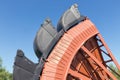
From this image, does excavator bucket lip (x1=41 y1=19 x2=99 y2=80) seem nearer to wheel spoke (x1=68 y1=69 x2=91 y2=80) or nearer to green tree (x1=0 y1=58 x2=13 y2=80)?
wheel spoke (x1=68 y1=69 x2=91 y2=80)

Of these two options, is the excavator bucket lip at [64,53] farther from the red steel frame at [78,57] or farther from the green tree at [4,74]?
the green tree at [4,74]

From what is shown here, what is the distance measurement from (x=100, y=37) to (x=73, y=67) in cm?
318

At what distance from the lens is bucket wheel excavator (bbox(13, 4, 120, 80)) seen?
48.8 ft

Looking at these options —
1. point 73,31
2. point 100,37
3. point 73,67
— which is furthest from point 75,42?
point 100,37

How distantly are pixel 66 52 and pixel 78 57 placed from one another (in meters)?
2.19

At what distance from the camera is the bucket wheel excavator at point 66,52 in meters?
14.9

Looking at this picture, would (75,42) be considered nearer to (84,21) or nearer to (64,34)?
(64,34)

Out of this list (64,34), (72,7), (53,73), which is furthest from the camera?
(72,7)

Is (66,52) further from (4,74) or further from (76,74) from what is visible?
(4,74)

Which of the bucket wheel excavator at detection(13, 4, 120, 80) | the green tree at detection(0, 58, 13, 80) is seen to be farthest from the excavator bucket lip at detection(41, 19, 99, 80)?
the green tree at detection(0, 58, 13, 80)

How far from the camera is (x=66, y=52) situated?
15531 millimetres

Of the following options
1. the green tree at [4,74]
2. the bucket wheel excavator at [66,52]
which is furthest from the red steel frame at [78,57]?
the green tree at [4,74]

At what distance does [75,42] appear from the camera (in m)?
16.2

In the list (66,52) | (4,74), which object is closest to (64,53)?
(66,52)
